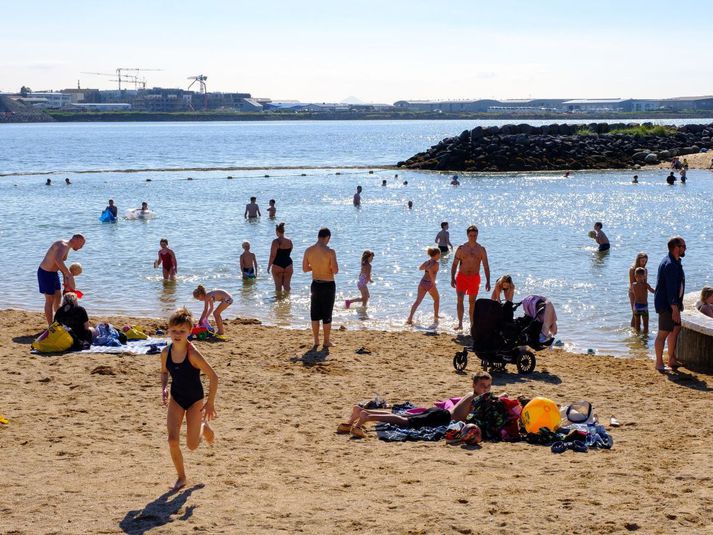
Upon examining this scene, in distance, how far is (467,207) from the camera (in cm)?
3766

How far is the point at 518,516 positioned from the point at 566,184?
43520 millimetres

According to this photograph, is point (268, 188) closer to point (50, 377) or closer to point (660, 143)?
point (660, 143)

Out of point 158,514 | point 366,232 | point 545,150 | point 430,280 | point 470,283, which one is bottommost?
point 366,232

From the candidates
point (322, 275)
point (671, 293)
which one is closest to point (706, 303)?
point (671, 293)

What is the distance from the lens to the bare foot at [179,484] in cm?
701

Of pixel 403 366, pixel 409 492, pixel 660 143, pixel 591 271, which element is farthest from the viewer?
pixel 660 143

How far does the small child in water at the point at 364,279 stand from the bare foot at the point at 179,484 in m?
9.25

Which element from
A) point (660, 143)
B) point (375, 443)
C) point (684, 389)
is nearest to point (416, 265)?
point (684, 389)

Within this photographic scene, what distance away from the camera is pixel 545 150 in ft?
199

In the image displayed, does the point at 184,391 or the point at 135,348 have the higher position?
the point at 184,391

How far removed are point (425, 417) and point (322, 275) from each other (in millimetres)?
3904

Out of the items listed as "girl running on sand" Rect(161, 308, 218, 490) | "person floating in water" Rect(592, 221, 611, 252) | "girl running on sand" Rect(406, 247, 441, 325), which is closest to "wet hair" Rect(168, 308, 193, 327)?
"girl running on sand" Rect(161, 308, 218, 490)

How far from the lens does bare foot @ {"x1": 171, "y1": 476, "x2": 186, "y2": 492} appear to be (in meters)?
7.01

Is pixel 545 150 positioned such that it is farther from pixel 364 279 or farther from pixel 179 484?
pixel 179 484
